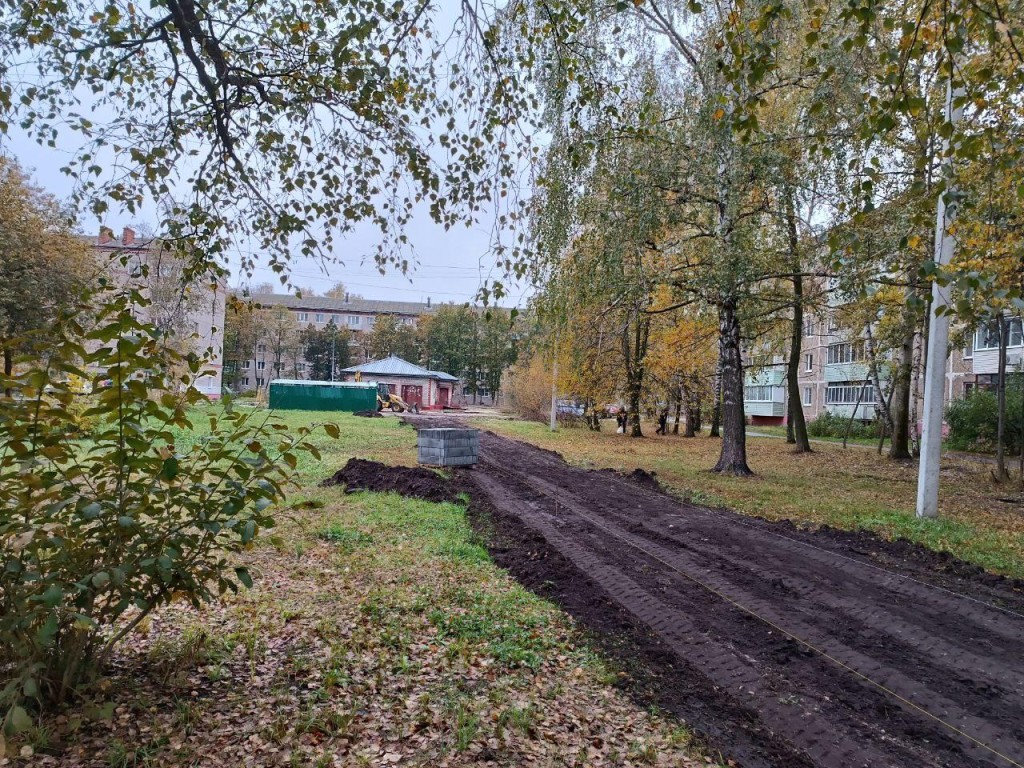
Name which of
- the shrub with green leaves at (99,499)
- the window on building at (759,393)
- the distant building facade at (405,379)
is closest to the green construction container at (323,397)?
the distant building facade at (405,379)

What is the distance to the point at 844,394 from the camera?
135ft

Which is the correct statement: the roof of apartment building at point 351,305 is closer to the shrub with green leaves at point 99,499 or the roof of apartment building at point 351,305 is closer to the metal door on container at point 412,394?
the metal door on container at point 412,394

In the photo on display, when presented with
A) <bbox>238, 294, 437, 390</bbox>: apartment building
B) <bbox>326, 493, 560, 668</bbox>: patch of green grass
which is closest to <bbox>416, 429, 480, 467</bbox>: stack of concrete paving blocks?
<bbox>326, 493, 560, 668</bbox>: patch of green grass

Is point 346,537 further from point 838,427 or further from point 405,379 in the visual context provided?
point 405,379

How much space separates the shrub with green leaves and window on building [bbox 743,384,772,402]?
4572cm

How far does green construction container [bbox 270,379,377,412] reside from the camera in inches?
1633

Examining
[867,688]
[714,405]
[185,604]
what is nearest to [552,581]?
[867,688]

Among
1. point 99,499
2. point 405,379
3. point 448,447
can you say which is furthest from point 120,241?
point 405,379

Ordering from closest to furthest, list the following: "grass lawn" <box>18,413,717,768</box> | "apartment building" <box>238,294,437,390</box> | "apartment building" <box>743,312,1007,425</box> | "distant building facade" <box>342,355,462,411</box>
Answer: "grass lawn" <box>18,413,717,768</box> < "apartment building" <box>743,312,1007,425</box> < "distant building facade" <box>342,355,462,411</box> < "apartment building" <box>238,294,437,390</box>

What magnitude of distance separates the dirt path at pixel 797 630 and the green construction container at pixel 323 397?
34.8 metres

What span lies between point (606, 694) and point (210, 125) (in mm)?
5366

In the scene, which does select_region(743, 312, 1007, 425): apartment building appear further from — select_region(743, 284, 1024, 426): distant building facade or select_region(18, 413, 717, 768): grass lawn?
select_region(18, 413, 717, 768): grass lawn

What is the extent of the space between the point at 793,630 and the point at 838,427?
3510 cm

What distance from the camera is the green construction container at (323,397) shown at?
41469 mm
